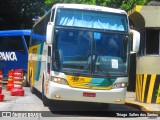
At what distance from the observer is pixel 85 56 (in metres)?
13.2

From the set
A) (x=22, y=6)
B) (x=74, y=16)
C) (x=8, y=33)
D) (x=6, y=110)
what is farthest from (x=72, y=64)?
(x=22, y=6)

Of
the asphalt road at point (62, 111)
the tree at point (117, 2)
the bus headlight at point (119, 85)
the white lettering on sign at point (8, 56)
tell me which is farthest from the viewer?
the white lettering on sign at point (8, 56)

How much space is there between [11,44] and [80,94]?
14964mm

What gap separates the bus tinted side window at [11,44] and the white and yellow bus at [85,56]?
1350 centimetres

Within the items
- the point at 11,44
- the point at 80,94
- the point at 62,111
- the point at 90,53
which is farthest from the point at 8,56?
the point at 80,94

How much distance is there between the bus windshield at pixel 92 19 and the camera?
531 inches

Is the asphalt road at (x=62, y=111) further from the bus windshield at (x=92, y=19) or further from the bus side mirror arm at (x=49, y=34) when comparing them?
the bus windshield at (x=92, y=19)

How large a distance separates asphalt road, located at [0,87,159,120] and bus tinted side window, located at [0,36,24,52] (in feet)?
33.6

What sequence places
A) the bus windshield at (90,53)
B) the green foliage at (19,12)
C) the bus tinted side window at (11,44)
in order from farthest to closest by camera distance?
1. the green foliage at (19,12)
2. the bus tinted side window at (11,44)
3. the bus windshield at (90,53)

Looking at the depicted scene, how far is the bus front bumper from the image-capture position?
1288 cm

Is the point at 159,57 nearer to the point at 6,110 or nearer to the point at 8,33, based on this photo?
the point at 6,110

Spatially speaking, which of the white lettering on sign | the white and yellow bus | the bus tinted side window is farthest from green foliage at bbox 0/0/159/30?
the white and yellow bus

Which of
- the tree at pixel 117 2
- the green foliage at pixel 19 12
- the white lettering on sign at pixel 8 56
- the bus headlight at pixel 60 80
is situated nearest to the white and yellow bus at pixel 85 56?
the bus headlight at pixel 60 80

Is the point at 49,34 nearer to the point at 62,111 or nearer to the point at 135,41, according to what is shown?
the point at 135,41
